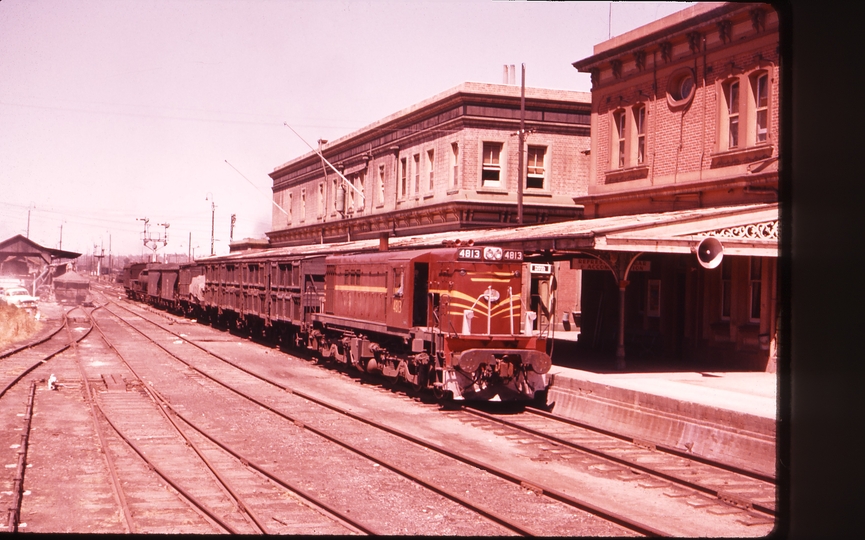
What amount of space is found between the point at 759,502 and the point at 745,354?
37.0 feet

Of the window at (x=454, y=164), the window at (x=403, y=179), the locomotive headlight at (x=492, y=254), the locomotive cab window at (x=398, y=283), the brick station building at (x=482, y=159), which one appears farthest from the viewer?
the window at (x=403, y=179)

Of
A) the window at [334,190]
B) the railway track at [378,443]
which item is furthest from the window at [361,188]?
the railway track at [378,443]

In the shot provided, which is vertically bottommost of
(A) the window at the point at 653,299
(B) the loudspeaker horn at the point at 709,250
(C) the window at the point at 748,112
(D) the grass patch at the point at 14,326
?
(D) the grass patch at the point at 14,326

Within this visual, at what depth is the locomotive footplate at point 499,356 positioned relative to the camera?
17.1 meters

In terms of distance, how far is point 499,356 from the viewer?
17.6 metres

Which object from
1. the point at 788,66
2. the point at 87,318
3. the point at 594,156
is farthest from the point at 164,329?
the point at 788,66

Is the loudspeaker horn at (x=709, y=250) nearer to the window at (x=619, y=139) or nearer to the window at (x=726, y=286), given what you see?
the window at (x=726, y=286)

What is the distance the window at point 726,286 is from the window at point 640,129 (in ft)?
15.7

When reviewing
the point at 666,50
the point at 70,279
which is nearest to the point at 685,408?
the point at 666,50

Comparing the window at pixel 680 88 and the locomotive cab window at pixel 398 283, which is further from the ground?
the window at pixel 680 88

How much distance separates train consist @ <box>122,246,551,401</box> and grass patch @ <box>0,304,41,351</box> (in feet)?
43.8

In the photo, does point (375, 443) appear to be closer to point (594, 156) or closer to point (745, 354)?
point (745, 354)

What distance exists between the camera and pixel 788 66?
745cm

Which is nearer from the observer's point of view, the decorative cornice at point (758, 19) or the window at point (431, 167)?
the decorative cornice at point (758, 19)
